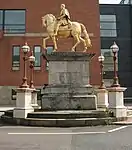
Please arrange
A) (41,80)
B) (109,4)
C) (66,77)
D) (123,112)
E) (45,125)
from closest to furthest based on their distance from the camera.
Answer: (45,125) → (123,112) → (66,77) → (41,80) → (109,4)

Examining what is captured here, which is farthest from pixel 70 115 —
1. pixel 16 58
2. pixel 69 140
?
pixel 16 58

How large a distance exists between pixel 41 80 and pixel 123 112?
1047 inches

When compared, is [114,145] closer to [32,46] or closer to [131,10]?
[32,46]

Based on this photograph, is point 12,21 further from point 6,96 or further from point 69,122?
point 69,122

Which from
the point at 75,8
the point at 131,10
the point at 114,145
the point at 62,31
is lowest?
the point at 114,145

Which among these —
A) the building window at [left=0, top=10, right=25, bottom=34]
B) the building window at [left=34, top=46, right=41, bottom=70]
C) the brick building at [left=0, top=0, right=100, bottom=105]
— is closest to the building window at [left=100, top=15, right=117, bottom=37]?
the brick building at [left=0, top=0, right=100, bottom=105]

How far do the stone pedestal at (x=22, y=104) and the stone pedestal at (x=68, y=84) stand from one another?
3.57ft

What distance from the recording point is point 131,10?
6462 centimetres

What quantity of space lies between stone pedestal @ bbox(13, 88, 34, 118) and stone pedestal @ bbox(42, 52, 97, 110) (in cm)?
109

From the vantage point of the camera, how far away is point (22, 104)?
1859 centimetres

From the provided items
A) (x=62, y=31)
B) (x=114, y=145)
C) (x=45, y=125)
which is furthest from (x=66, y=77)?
(x=114, y=145)

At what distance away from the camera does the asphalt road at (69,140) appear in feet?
33.6

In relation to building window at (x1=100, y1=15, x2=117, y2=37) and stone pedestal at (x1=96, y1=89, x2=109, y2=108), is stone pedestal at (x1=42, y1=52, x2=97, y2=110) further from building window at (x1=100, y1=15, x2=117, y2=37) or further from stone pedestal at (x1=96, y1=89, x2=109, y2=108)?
building window at (x1=100, y1=15, x2=117, y2=37)

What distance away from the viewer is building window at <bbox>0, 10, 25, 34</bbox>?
4581 cm
